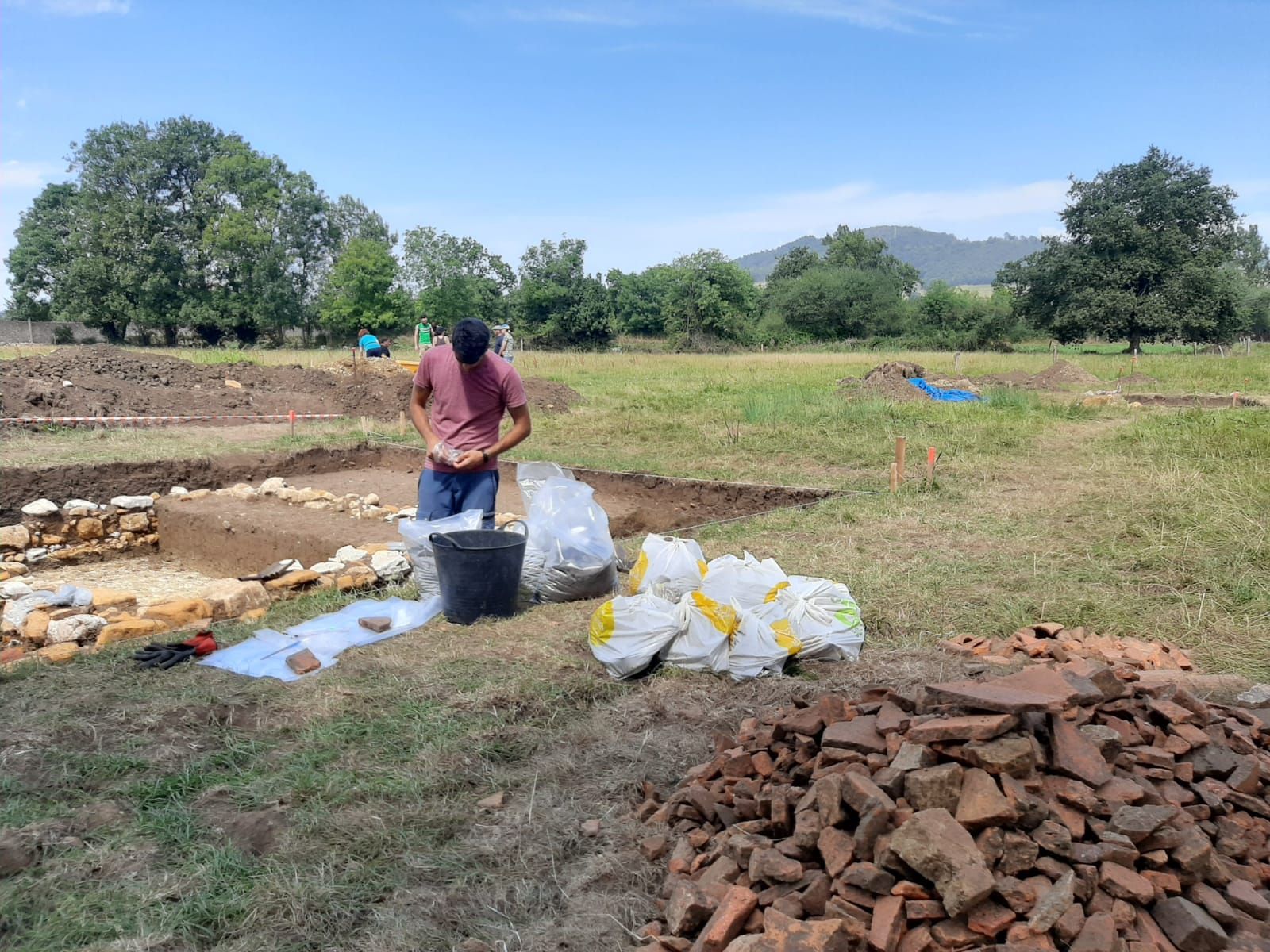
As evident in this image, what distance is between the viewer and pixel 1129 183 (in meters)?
44.8

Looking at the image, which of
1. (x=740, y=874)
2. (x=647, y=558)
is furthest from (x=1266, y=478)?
(x=740, y=874)

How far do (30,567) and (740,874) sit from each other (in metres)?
8.66

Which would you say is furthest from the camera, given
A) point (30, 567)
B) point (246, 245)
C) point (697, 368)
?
point (246, 245)

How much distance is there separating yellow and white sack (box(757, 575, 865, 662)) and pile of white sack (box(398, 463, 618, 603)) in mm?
1298

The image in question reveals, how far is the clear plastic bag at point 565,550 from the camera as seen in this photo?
17.5 ft

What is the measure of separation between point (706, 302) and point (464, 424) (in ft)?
162

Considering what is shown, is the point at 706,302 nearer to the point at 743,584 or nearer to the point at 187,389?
the point at 187,389

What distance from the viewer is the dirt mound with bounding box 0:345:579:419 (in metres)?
15.4

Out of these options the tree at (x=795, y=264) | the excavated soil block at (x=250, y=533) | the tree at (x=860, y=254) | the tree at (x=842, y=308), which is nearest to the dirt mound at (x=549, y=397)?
the excavated soil block at (x=250, y=533)

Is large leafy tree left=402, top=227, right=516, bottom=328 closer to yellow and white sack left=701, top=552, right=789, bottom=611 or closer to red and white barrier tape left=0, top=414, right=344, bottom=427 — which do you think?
red and white barrier tape left=0, top=414, right=344, bottom=427

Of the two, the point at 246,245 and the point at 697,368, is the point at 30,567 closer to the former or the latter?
the point at 697,368

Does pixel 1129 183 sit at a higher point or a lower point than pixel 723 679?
higher

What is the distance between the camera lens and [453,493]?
17.8ft

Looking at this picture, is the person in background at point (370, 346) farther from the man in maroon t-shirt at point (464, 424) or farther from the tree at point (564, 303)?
the tree at point (564, 303)
